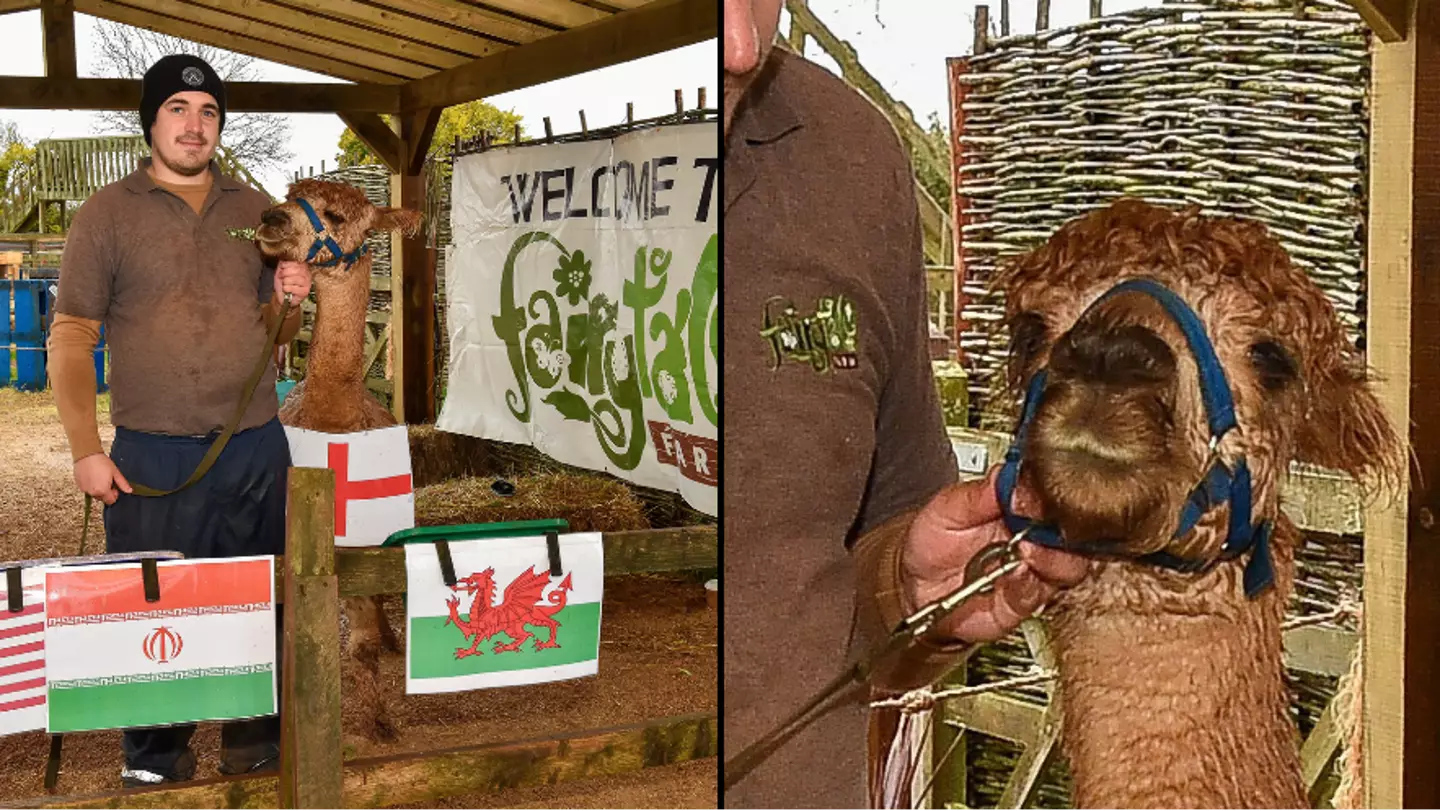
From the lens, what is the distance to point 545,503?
6824 millimetres

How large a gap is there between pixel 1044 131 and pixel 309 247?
2.79m

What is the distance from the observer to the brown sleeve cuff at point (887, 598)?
5.48 feet

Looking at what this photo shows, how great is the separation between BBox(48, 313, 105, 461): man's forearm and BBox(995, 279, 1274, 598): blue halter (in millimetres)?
2619

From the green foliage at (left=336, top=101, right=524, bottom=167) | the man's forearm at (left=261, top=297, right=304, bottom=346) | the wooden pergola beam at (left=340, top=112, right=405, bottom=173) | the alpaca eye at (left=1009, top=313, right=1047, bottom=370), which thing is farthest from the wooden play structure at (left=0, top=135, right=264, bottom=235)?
the alpaca eye at (left=1009, top=313, right=1047, bottom=370)

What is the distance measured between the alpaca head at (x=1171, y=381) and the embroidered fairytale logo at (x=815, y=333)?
215mm

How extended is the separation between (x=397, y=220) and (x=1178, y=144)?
307cm

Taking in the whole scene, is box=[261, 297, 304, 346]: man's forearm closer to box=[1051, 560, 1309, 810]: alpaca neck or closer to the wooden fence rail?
the wooden fence rail

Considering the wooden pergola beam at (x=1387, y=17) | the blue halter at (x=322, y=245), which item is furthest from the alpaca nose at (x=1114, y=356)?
the blue halter at (x=322, y=245)

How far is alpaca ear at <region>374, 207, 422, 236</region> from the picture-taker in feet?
13.8

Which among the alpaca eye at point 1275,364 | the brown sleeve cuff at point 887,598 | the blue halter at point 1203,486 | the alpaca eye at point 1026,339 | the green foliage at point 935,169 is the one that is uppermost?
the green foliage at point 935,169

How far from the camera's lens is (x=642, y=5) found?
5.75 m

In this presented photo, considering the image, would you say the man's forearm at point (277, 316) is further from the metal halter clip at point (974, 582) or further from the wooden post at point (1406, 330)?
the wooden post at point (1406, 330)

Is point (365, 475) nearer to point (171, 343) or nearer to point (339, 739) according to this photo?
point (171, 343)

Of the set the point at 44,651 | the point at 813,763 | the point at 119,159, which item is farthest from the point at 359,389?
the point at 119,159
